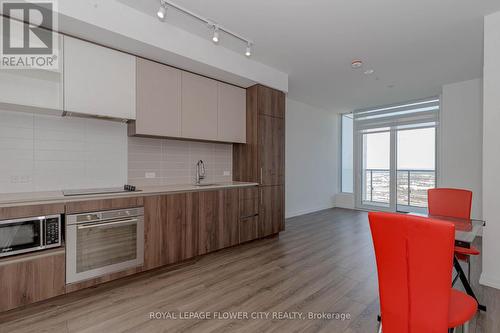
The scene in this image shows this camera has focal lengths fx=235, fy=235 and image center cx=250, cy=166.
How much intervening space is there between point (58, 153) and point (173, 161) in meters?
1.33

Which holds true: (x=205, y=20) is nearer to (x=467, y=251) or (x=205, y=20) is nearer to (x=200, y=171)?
(x=200, y=171)

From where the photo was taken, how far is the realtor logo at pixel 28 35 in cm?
203

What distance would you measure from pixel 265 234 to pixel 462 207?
252 cm

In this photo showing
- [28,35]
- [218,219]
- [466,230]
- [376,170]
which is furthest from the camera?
[376,170]

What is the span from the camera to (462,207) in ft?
8.00

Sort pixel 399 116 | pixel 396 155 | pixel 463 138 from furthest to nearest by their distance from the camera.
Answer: pixel 396 155 < pixel 399 116 < pixel 463 138

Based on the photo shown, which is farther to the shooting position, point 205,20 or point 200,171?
point 200,171

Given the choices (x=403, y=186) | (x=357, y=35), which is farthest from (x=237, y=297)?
(x=403, y=186)

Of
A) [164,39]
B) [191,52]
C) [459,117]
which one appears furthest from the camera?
[459,117]

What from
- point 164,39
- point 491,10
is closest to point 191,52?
point 164,39

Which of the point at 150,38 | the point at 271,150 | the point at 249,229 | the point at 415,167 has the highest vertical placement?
the point at 150,38

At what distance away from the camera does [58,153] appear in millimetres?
2561

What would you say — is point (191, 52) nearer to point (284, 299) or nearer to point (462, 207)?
point (284, 299)

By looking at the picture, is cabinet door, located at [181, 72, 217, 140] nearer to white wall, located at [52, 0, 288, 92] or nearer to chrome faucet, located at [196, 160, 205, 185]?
white wall, located at [52, 0, 288, 92]
